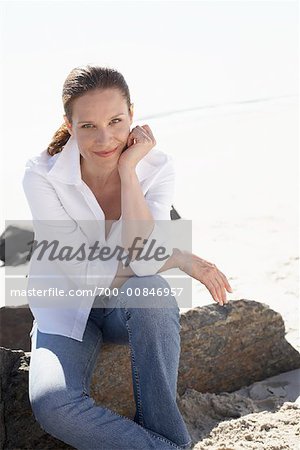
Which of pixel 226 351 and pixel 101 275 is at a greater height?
pixel 101 275

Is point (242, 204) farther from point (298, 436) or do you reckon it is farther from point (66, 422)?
point (66, 422)

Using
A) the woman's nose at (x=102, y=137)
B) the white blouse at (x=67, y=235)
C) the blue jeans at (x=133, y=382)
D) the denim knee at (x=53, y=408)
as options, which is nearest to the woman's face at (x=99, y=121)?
the woman's nose at (x=102, y=137)

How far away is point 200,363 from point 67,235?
881 mm

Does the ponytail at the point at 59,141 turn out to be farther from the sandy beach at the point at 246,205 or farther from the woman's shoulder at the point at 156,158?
the sandy beach at the point at 246,205

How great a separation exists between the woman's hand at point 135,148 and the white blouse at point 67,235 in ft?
0.48

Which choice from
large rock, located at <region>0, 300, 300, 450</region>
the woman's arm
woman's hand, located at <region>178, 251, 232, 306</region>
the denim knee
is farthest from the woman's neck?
the denim knee

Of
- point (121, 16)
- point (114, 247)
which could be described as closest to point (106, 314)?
point (114, 247)

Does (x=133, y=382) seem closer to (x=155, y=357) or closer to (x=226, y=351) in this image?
(x=155, y=357)

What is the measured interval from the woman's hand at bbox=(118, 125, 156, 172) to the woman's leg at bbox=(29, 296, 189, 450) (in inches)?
31.1

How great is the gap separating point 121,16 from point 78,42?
3.10 metres

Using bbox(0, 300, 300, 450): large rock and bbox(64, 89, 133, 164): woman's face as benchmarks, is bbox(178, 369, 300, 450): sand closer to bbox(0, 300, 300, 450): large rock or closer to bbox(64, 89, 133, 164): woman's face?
bbox(0, 300, 300, 450): large rock

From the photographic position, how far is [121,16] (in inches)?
875

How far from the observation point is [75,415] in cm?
218

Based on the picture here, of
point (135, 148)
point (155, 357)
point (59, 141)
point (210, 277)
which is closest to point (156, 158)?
point (135, 148)
